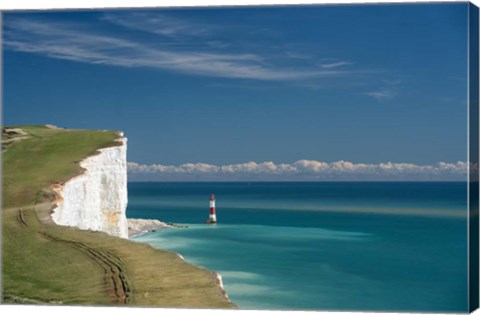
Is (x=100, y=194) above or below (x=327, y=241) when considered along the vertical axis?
above

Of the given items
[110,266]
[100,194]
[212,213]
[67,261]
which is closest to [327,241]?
[212,213]

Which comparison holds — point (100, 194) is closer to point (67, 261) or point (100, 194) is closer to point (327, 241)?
point (67, 261)

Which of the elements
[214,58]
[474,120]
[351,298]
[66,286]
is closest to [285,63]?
[214,58]

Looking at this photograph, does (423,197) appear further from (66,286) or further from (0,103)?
(0,103)

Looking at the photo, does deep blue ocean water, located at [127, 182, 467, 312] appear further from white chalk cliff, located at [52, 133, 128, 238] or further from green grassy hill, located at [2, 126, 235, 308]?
green grassy hill, located at [2, 126, 235, 308]

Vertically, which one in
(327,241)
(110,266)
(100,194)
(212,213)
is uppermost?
(100,194)

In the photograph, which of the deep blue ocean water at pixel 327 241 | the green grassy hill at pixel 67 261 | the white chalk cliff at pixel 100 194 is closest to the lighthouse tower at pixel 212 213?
the deep blue ocean water at pixel 327 241
